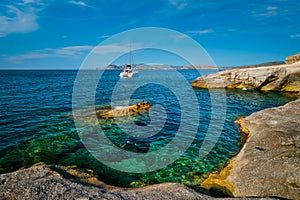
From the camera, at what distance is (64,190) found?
7.24 meters

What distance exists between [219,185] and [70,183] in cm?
666

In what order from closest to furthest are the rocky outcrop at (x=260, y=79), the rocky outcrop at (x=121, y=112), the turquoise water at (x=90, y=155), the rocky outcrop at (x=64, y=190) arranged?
the rocky outcrop at (x=64, y=190) → the turquoise water at (x=90, y=155) → the rocky outcrop at (x=121, y=112) → the rocky outcrop at (x=260, y=79)

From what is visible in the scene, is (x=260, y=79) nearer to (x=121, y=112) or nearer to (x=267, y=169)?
(x=121, y=112)

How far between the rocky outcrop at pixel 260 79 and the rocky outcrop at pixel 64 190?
45.3 metres

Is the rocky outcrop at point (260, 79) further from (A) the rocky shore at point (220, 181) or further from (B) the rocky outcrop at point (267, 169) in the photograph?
(B) the rocky outcrop at point (267, 169)

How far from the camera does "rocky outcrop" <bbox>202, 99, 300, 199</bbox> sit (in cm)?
792

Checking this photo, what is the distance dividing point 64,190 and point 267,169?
874 centimetres

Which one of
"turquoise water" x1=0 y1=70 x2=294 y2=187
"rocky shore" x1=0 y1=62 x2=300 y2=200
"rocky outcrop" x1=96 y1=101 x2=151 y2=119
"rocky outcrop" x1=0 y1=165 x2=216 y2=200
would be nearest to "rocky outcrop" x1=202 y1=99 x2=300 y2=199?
"rocky shore" x1=0 y1=62 x2=300 y2=200

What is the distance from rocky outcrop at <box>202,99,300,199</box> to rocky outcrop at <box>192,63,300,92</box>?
114ft

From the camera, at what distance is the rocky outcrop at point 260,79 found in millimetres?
42156

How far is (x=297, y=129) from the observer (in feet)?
43.0

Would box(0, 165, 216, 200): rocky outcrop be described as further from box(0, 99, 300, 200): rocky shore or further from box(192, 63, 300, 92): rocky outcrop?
box(192, 63, 300, 92): rocky outcrop

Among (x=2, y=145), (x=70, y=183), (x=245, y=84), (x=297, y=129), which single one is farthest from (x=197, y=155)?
(x=245, y=84)

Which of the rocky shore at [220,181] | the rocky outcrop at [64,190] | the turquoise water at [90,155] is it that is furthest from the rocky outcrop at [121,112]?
the rocky outcrop at [64,190]
